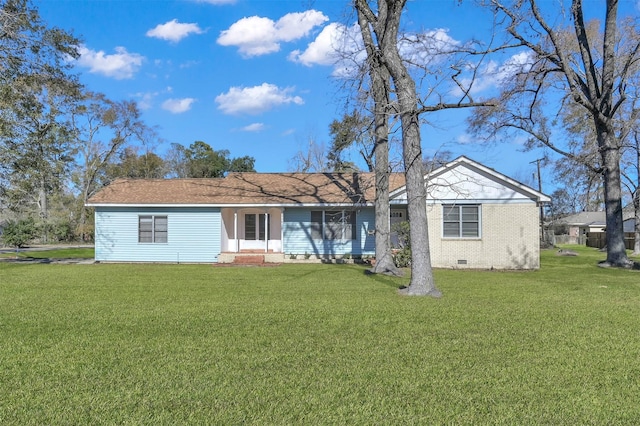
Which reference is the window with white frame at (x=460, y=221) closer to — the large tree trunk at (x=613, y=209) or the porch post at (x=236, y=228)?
the large tree trunk at (x=613, y=209)

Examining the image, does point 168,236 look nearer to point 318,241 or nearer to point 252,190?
point 252,190

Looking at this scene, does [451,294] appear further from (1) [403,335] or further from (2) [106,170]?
(2) [106,170]

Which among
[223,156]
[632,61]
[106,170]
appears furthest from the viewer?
[223,156]

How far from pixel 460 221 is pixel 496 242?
158 cm

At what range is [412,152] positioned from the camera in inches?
433

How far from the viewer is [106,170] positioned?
157ft

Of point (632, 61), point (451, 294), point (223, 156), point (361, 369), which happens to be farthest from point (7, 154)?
point (223, 156)

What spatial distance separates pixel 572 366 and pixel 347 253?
15.4 metres

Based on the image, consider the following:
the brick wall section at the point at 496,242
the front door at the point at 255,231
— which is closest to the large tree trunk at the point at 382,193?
the brick wall section at the point at 496,242

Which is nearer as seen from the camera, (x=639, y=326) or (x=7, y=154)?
(x=639, y=326)

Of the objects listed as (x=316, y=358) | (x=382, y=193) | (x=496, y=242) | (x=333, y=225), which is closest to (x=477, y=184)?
(x=496, y=242)

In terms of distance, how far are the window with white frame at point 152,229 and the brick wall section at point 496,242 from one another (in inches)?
445

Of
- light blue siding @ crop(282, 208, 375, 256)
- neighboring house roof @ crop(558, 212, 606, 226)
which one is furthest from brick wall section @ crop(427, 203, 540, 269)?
neighboring house roof @ crop(558, 212, 606, 226)

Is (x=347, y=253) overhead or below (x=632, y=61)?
below
